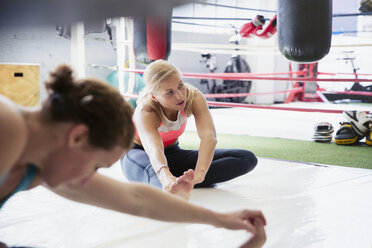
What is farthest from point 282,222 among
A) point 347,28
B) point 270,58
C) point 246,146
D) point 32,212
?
point 347,28

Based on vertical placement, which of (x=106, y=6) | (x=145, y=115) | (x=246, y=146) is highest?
(x=106, y=6)

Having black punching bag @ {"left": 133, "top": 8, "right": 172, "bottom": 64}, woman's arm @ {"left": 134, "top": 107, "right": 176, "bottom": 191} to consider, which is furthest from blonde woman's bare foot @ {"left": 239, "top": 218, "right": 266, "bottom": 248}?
black punching bag @ {"left": 133, "top": 8, "right": 172, "bottom": 64}

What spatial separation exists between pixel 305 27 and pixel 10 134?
1.76 meters

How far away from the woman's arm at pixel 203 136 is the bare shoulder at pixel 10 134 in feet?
3.79

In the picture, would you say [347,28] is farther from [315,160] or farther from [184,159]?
[184,159]

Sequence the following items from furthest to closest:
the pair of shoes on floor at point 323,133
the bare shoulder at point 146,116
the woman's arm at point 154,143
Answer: the pair of shoes on floor at point 323,133 → the bare shoulder at point 146,116 → the woman's arm at point 154,143

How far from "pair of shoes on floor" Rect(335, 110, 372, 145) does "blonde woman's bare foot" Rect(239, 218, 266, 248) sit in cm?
271

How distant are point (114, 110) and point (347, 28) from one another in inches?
362

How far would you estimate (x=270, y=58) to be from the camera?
744cm

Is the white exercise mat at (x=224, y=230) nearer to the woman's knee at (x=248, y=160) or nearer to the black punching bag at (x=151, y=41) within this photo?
the woman's knee at (x=248, y=160)

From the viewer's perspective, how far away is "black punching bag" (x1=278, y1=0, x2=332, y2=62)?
208 centimetres

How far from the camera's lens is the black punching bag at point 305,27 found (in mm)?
2084

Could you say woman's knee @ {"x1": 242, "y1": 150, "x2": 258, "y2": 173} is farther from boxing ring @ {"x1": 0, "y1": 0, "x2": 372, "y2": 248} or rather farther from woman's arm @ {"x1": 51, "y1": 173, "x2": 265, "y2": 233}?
woman's arm @ {"x1": 51, "y1": 173, "x2": 265, "y2": 233}

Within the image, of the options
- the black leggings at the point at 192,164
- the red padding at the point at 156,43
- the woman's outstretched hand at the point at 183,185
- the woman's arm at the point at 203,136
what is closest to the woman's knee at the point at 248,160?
the black leggings at the point at 192,164
